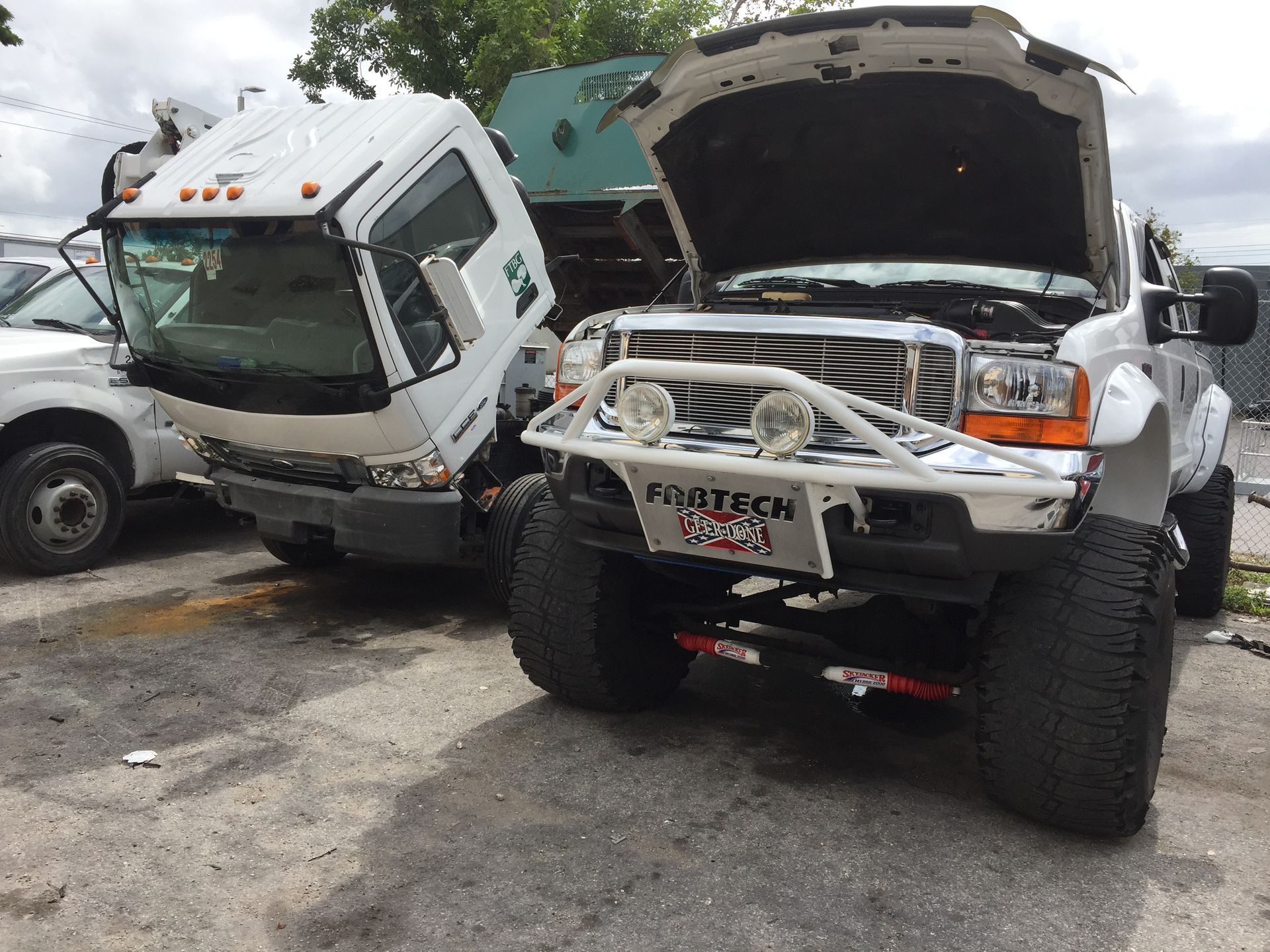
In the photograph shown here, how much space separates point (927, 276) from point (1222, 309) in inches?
43.9

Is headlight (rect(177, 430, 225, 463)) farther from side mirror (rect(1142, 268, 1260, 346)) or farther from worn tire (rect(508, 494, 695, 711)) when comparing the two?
side mirror (rect(1142, 268, 1260, 346))

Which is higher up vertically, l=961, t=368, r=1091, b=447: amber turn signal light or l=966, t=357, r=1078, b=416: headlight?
l=966, t=357, r=1078, b=416: headlight

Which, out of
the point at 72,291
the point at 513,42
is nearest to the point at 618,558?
the point at 72,291

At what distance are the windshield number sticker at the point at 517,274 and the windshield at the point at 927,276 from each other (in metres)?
1.55

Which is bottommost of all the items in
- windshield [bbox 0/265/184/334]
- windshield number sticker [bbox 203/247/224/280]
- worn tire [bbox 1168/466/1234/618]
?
worn tire [bbox 1168/466/1234/618]

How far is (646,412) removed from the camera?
10.6 feet

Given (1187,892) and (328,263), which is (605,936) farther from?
(328,263)

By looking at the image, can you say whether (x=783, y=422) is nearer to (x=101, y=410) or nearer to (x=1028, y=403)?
(x=1028, y=403)

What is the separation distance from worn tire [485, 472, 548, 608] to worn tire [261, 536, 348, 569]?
1522 millimetres

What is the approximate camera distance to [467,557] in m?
5.63

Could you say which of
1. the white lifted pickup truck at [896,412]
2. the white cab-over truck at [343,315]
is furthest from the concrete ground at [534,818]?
the white cab-over truck at [343,315]

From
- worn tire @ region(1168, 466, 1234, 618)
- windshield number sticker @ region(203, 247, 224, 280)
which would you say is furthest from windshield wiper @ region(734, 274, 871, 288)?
worn tire @ region(1168, 466, 1234, 618)

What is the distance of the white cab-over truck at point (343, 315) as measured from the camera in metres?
5.01

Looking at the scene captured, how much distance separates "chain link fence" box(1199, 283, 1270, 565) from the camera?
26.6 ft
